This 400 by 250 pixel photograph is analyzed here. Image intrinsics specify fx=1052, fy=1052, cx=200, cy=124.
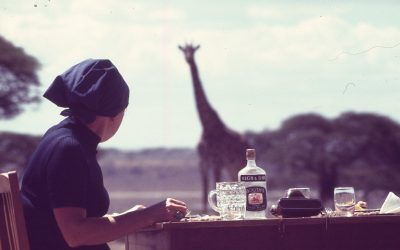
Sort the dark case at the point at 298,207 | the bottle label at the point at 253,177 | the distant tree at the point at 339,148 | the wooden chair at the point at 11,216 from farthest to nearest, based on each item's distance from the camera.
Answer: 1. the distant tree at the point at 339,148
2. the bottle label at the point at 253,177
3. the dark case at the point at 298,207
4. the wooden chair at the point at 11,216

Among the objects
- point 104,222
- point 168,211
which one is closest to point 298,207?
point 168,211

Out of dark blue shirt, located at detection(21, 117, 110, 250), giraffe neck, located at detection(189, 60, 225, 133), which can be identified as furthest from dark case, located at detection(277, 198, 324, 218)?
giraffe neck, located at detection(189, 60, 225, 133)

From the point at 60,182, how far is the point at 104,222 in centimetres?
18

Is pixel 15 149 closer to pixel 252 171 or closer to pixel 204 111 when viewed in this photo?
pixel 204 111

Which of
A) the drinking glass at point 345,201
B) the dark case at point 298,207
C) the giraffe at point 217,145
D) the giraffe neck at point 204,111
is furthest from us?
the giraffe neck at point 204,111

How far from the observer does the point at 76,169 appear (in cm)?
308

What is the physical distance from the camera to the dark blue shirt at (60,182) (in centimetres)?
306

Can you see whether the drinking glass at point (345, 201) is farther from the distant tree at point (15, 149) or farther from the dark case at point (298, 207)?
the distant tree at point (15, 149)

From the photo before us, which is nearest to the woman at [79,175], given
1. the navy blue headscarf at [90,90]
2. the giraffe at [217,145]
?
the navy blue headscarf at [90,90]

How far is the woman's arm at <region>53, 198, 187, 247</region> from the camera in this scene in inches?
119

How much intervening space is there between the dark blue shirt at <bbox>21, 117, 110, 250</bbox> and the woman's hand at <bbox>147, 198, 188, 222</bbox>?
6.4 inches

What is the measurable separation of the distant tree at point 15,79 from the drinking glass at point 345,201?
62.5 ft

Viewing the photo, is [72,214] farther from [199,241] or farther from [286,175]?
[286,175]

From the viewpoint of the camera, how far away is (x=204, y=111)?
1825cm
